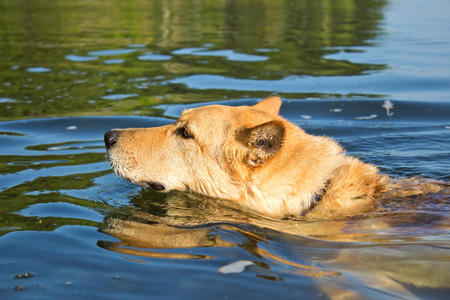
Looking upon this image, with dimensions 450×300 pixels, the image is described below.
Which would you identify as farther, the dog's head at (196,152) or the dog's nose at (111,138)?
the dog's nose at (111,138)

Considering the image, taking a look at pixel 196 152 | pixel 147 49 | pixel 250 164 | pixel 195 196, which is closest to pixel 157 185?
pixel 195 196

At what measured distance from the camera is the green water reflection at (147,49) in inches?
516

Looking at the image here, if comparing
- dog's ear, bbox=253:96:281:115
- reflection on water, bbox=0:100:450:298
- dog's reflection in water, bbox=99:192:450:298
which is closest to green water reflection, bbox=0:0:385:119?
reflection on water, bbox=0:100:450:298

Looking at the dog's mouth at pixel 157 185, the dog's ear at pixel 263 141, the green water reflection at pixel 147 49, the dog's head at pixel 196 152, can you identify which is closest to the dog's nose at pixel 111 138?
the dog's head at pixel 196 152

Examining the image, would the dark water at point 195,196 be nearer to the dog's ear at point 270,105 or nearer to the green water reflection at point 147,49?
the green water reflection at point 147,49

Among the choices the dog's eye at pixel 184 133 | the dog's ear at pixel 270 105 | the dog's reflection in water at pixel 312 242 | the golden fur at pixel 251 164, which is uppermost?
the dog's ear at pixel 270 105

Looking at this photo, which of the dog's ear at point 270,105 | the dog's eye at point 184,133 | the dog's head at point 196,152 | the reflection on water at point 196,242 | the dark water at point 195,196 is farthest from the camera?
the dog's ear at point 270,105

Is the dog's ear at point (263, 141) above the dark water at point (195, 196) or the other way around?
above

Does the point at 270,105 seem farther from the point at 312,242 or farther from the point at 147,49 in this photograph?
the point at 147,49

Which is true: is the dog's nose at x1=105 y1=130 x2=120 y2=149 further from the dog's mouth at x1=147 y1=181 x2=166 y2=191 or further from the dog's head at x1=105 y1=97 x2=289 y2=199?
the dog's mouth at x1=147 y1=181 x2=166 y2=191

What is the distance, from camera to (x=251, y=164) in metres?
5.96

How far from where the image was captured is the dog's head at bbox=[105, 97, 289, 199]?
6.10 m

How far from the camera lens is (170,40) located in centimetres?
2144

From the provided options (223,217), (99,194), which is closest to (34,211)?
(99,194)
